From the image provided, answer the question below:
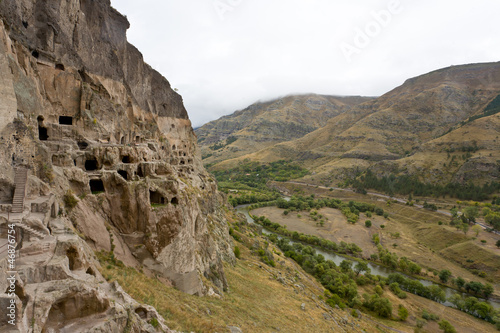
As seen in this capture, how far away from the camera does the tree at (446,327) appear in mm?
38938

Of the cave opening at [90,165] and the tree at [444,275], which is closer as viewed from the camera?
the cave opening at [90,165]

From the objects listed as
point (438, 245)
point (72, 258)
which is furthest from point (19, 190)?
point (438, 245)

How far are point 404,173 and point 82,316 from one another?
157m

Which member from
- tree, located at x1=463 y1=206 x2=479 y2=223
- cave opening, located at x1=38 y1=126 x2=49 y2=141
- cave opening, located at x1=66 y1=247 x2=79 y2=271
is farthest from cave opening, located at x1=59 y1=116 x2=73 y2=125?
tree, located at x1=463 y1=206 x2=479 y2=223

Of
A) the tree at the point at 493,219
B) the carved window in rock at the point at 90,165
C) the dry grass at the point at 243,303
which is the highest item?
the carved window in rock at the point at 90,165

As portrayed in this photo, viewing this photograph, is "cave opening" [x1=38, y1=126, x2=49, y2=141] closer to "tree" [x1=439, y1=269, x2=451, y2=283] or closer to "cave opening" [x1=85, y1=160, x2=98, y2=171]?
"cave opening" [x1=85, y1=160, x2=98, y2=171]

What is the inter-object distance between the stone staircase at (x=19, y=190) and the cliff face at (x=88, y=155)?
0.90 ft

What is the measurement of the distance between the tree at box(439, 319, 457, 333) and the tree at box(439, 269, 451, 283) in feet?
67.9

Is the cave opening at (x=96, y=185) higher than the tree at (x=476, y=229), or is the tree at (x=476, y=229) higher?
the cave opening at (x=96, y=185)

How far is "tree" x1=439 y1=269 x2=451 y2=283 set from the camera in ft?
185

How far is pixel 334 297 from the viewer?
1677 inches

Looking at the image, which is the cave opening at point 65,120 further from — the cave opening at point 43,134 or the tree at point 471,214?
the tree at point 471,214

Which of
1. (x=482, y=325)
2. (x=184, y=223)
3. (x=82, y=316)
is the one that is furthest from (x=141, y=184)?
(x=482, y=325)

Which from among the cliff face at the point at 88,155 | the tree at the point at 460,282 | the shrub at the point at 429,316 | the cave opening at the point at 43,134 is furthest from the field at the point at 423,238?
the cave opening at the point at 43,134
